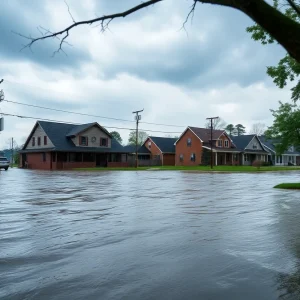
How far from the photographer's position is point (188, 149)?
66.0m

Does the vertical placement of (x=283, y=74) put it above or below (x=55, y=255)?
above

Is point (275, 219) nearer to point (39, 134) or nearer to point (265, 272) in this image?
point (265, 272)

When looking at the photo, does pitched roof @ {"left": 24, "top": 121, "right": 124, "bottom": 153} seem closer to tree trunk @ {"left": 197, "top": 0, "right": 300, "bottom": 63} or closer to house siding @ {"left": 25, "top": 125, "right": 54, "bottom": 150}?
house siding @ {"left": 25, "top": 125, "right": 54, "bottom": 150}

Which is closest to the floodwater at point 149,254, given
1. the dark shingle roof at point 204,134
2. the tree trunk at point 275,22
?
the tree trunk at point 275,22

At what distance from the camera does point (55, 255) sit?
17.0 ft

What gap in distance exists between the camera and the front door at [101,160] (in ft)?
190

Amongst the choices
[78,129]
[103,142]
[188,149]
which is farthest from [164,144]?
[78,129]

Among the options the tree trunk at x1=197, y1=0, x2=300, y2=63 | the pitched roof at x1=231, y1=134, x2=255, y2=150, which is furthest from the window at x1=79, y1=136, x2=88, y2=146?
the tree trunk at x1=197, y1=0, x2=300, y2=63

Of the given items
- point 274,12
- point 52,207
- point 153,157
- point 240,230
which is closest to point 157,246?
point 240,230

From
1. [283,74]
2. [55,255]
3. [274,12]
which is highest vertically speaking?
[283,74]

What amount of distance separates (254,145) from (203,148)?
16.7 metres

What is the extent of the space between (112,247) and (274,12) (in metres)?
4.17

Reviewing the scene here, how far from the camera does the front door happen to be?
190 feet

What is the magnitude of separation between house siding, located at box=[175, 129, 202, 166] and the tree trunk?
5975 cm
